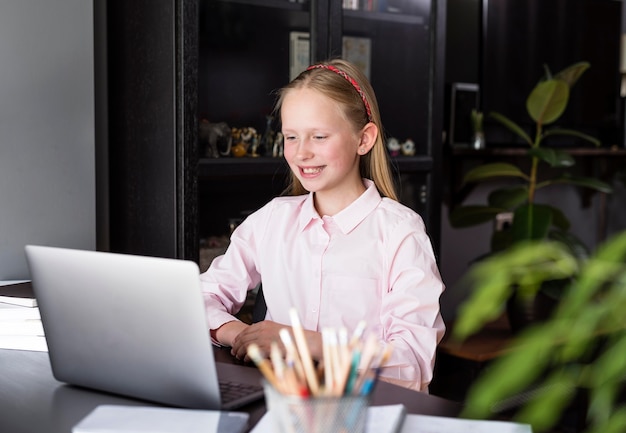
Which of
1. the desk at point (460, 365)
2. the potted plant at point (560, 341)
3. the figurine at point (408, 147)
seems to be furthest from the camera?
the desk at point (460, 365)

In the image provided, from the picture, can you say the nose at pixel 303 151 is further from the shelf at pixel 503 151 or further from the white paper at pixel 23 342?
the shelf at pixel 503 151

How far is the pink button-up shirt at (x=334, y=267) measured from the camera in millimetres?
1565

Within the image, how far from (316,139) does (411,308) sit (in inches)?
16.1

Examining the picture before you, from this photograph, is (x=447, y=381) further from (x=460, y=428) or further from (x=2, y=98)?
(x=460, y=428)

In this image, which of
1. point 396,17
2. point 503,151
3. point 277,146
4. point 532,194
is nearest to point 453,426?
point 277,146

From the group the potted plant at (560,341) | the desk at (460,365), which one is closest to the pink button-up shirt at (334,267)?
the potted plant at (560,341)

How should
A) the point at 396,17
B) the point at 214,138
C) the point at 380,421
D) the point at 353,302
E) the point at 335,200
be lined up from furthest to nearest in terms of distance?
the point at 396,17, the point at 214,138, the point at 335,200, the point at 353,302, the point at 380,421

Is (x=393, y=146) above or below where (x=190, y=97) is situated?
below

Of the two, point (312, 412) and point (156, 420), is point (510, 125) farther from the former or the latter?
point (312, 412)

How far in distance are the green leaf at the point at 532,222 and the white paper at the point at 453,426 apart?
236 centimetres

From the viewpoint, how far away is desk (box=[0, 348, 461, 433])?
1.06 m

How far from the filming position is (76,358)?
1160 mm

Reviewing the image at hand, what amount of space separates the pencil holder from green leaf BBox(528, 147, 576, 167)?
2.72m

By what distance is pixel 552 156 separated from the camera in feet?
10.8
